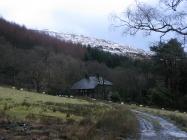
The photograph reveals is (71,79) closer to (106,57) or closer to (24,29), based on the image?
(106,57)

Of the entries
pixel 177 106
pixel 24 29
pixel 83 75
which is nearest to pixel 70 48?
pixel 24 29

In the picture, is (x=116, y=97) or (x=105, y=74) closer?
(x=116, y=97)

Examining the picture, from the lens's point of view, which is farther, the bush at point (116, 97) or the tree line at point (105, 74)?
the bush at point (116, 97)

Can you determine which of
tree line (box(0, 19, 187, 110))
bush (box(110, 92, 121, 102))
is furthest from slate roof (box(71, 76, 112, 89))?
bush (box(110, 92, 121, 102))

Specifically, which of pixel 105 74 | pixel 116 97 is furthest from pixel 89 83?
pixel 116 97

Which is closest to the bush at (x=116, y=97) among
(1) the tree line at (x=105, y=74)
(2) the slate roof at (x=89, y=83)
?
(1) the tree line at (x=105, y=74)

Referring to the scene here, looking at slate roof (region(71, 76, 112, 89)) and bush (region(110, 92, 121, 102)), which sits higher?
slate roof (region(71, 76, 112, 89))

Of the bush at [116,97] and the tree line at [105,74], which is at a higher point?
the tree line at [105,74]

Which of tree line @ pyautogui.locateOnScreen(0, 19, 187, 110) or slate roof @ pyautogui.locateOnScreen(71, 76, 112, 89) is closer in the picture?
tree line @ pyautogui.locateOnScreen(0, 19, 187, 110)

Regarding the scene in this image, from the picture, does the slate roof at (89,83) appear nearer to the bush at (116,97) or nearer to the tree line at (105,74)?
the tree line at (105,74)

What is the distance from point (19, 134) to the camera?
60.5 feet

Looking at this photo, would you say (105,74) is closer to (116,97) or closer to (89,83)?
(89,83)

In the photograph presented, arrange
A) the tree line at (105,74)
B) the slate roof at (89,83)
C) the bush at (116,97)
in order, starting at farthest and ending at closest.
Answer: the slate roof at (89,83) < the bush at (116,97) < the tree line at (105,74)

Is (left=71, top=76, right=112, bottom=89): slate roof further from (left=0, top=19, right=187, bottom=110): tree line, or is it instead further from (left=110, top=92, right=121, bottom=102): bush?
(left=110, top=92, right=121, bottom=102): bush
